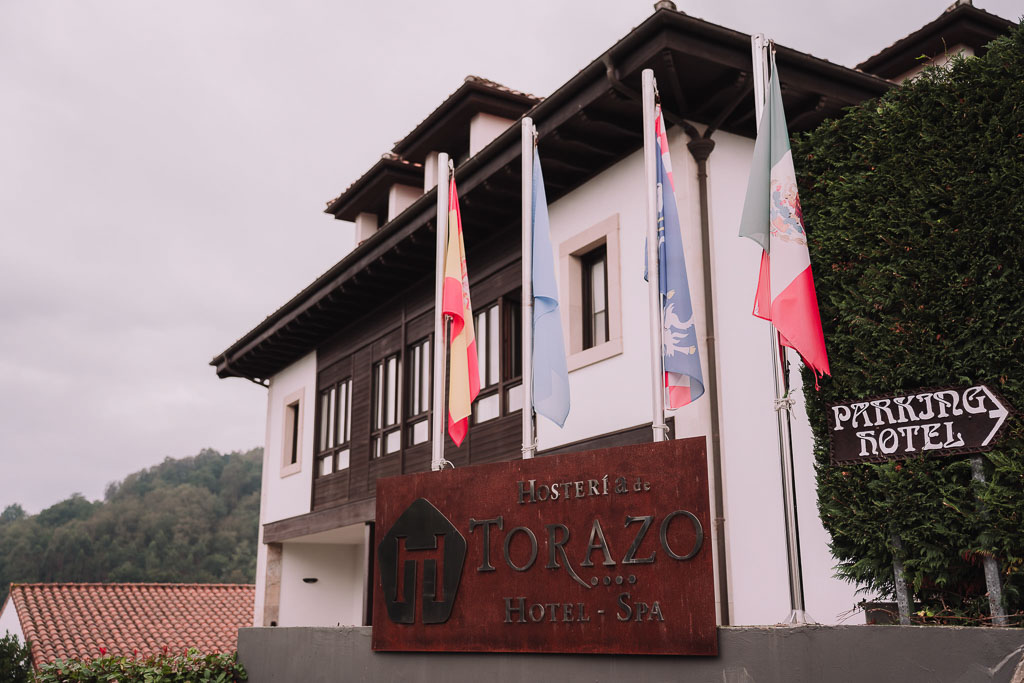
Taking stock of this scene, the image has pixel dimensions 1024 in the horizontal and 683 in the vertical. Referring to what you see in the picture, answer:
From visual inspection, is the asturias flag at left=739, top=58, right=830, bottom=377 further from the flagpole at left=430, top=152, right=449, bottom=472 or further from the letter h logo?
the flagpole at left=430, top=152, right=449, bottom=472

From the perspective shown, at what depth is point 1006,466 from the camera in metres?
5.99

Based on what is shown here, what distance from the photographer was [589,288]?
37.3ft

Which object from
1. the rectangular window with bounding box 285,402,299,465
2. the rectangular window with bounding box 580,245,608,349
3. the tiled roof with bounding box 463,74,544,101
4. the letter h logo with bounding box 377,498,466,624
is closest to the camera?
the letter h logo with bounding box 377,498,466,624

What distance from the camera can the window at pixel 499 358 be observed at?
12.3 metres

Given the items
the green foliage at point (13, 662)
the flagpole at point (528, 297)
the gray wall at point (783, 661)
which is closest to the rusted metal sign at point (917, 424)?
the gray wall at point (783, 661)

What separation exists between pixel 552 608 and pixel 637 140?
17.4 ft

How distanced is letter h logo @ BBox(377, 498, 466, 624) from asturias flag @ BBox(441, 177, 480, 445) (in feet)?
3.34

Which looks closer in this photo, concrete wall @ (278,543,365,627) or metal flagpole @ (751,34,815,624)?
metal flagpole @ (751,34,815,624)

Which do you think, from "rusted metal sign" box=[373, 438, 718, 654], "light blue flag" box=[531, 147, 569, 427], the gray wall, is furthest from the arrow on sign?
"light blue flag" box=[531, 147, 569, 427]

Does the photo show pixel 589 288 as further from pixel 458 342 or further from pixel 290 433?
pixel 290 433

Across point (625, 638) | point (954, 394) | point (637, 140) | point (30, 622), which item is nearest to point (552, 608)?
point (625, 638)

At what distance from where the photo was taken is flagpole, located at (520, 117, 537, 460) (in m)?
8.49

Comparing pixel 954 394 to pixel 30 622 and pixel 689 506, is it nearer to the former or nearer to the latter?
pixel 689 506

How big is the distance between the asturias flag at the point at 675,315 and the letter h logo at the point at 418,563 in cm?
217
